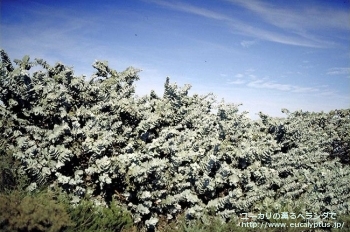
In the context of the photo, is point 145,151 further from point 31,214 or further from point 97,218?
point 31,214

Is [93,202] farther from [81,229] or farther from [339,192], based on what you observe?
[339,192]

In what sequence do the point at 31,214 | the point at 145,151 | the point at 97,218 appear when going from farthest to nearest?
the point at 145,151 < the point at 97,218 < the point at 31,214

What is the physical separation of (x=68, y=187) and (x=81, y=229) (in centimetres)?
99

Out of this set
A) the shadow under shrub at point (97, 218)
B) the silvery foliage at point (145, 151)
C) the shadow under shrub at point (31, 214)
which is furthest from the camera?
the silvery foliage at point (145, 151)

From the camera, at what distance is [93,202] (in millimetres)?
4445

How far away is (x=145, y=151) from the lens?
502 cm

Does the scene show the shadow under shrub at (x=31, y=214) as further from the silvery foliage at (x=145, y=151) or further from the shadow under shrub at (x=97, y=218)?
Result: the silvery foliage at (x=145, y=151)

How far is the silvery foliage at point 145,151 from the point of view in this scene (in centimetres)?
455

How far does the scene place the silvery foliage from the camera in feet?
14.9

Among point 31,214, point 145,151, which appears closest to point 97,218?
point 31,214

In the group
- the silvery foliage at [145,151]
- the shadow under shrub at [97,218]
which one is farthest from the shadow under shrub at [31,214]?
the silvery foliage at [145,151]

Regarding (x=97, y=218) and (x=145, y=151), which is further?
(x=145, y=151)

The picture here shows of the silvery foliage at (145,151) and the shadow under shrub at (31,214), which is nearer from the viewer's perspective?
the shadow under shrub at (31,214)

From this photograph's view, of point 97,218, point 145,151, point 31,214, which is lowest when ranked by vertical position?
point 97,218
